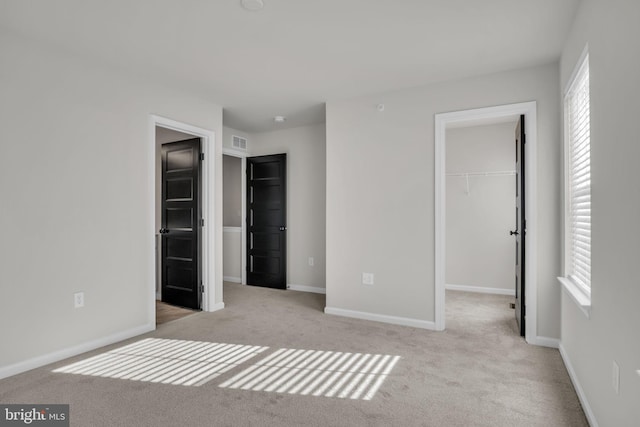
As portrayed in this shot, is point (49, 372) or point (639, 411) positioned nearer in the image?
point (639, 411)

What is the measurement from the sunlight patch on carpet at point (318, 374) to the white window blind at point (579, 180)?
1505 millimetres

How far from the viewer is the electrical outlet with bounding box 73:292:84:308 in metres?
2.94

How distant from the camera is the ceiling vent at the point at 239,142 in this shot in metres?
5.55

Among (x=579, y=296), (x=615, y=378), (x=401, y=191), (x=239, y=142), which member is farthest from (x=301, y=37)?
(x=239, y=142)

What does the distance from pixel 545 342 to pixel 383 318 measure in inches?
58.3

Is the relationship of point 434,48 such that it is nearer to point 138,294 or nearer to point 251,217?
point 138,294

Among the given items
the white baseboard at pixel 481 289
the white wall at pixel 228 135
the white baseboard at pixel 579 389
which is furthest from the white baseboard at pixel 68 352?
the white baseboard at pixel 481 289

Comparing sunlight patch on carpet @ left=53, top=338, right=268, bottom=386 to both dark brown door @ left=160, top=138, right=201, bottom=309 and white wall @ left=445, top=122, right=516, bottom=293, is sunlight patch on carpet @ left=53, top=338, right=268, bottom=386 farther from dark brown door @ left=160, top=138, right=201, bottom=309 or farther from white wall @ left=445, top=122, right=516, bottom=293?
white wall @ left=445, top=122, right=516, bottom=293

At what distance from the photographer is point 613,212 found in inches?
63.7

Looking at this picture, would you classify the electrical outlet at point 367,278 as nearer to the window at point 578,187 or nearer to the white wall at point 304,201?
the white wall at point 304,201

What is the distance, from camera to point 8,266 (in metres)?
2.55

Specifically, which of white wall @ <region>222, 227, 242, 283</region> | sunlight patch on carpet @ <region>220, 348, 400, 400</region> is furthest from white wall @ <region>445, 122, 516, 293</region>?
white wall @ <region>222, 227, 242, 283</region>

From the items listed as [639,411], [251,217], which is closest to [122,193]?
[251,217]

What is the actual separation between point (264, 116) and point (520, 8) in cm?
324
